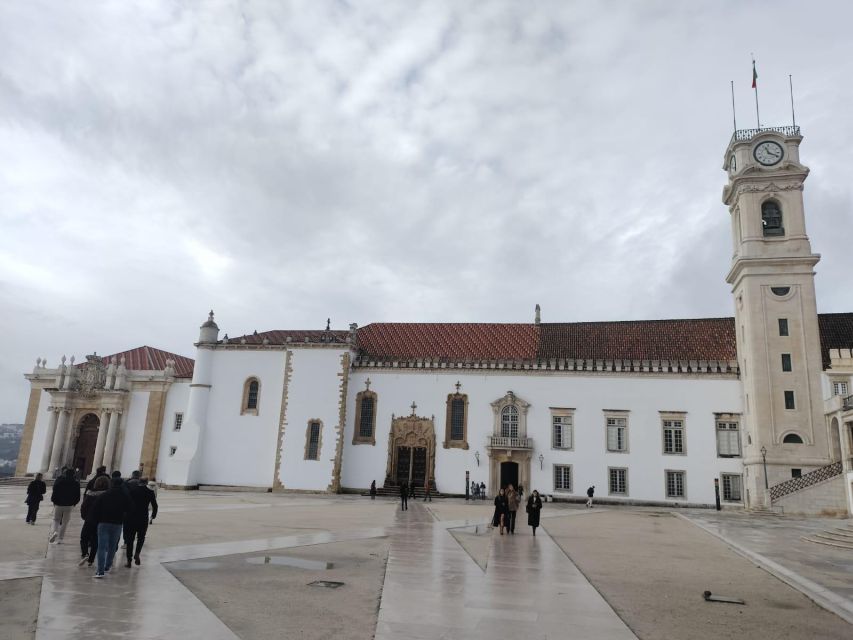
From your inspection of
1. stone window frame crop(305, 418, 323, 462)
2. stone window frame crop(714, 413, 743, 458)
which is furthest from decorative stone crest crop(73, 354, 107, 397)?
stone window frame crop(714, 413, 743, 458)

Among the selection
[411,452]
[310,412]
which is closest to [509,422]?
[411,452]

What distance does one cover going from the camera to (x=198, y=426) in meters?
39.3

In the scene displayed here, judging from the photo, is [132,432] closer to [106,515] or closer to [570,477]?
[570,477]

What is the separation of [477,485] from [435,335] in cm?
1098

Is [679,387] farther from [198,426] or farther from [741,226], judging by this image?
[198,426]

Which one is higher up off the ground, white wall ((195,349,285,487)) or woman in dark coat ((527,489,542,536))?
white wall ((195,349,285,487))

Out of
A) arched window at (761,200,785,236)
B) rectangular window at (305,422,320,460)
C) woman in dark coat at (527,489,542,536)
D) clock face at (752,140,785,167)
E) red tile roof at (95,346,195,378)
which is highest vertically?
clock face at (752,140,785,167)

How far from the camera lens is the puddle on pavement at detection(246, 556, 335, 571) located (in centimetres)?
1109

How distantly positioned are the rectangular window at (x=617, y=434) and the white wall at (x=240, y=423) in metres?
20.3

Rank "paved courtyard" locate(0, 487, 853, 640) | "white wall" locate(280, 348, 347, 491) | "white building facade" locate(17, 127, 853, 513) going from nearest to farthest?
"paved courtyard" locate(0, 487, 853, 640), "white building facade" locate(17, 127, 853, 513), "white wall" locate(280, 348, 347, 491)

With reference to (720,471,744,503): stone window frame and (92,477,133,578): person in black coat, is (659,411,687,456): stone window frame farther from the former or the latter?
(92,477,133,578): person in black coat

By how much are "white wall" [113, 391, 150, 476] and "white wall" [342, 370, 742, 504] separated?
14600mm

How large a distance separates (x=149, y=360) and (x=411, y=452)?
21111 mm

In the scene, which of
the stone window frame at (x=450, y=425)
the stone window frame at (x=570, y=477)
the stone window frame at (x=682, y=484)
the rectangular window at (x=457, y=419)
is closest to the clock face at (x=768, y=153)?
the stone window frame at (x=682, y=484)
